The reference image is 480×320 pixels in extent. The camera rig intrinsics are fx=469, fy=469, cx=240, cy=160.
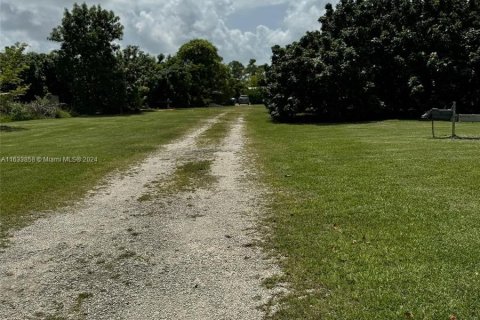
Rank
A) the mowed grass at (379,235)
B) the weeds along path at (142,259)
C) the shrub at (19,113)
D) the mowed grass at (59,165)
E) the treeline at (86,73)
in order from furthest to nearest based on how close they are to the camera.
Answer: the treeline at (86,73)
the shrub at (19,113)
the mowed grass at (59,165)
the weeds along path at (142,259)
the mowed grass at (379,235)

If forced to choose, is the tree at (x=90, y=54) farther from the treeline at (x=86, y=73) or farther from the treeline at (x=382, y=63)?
the treeline at (x=382, y=63)

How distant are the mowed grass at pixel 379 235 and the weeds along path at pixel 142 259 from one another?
0.46 meters

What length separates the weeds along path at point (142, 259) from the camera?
4.15 metres

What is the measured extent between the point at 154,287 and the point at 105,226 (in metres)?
2.29

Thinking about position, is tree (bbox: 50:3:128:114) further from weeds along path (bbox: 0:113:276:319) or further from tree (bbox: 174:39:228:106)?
weeds along path (bbox: 0:113:276:319)

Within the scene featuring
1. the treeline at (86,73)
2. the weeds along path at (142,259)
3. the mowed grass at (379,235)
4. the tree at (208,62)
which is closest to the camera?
the mowed grass at (379,235)

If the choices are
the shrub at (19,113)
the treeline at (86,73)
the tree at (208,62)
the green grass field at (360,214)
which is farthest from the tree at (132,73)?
the green grass field at (360,214)

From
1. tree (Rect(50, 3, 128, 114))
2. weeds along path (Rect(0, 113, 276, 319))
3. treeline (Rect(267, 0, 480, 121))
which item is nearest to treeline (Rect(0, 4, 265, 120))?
tree (Rect(50, 3, 128, 114))

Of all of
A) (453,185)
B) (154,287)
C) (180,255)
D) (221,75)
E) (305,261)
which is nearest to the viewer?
(154,287)

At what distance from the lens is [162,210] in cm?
734

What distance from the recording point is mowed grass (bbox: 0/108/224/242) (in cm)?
788

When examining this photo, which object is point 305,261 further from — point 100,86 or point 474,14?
point 100,86

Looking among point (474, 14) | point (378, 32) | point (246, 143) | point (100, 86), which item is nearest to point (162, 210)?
point (246, 143)

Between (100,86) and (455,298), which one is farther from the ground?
(100,86)
